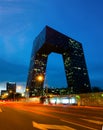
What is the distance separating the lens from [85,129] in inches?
601

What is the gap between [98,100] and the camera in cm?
7225

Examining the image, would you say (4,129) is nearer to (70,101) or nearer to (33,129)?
(33,129)

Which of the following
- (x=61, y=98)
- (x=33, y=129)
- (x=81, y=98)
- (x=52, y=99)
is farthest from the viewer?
(x=52, y=99)

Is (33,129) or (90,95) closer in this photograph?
(33,129)

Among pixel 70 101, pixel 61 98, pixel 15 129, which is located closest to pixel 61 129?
pixel 15 129

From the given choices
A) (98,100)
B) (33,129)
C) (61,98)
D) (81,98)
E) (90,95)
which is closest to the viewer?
(33,129)

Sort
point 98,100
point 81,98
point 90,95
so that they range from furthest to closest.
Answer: point 81,98, point 90,95, point 98,100

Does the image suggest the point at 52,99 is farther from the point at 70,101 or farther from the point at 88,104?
the point at 88,104

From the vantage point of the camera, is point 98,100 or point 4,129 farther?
point 98,100

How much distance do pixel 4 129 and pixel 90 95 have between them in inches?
2483

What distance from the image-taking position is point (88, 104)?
3061 inches

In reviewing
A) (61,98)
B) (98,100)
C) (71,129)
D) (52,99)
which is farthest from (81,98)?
(71,129)

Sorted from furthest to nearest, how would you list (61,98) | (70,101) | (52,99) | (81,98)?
(52,99) → (61,98) → (70,101) → (81,98)

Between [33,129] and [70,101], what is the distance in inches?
3011
